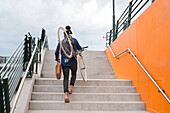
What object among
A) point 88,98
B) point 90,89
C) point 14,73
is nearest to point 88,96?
point 88,98

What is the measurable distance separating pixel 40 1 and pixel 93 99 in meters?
3.51

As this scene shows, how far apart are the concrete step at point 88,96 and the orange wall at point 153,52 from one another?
13.5 inches

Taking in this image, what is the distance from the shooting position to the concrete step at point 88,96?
3.80 metres

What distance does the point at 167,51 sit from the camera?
2869 millimetres

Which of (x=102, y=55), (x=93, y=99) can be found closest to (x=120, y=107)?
(x=93, y=99)

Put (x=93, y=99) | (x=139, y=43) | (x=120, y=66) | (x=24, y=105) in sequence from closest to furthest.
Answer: (x=24, y=105), (x=93, y=99), (x=139, y=43), (x=120, y=66)

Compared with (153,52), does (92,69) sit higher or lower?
lower

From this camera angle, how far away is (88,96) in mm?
3865

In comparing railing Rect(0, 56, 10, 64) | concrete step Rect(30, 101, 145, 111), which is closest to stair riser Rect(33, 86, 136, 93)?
concrete step Rect(30, 101, 145, 111)

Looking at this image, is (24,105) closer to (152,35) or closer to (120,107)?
(120,107)

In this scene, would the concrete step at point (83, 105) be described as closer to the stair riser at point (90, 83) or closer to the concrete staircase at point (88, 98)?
the concrete staircase at point (88, 98)

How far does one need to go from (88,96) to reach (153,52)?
1770 mm

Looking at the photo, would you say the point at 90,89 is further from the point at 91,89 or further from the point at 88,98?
the point at 88,98

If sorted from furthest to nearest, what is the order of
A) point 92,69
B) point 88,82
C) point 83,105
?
point 92,69, point 88,82, point 83,105
